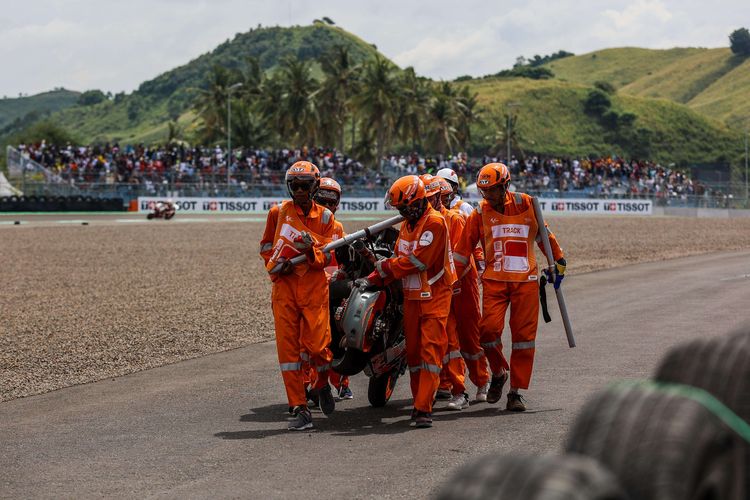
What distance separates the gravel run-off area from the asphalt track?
109 centimetres

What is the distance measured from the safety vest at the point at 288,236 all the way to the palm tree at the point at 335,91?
81286mm

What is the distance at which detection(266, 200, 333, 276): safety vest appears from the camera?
887cm

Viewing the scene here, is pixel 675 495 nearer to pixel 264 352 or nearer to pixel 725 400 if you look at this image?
pixel 725 400

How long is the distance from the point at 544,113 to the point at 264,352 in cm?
14474

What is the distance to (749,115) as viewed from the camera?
170 m

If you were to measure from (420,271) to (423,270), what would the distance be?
34 millimetres

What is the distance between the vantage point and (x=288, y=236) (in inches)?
353

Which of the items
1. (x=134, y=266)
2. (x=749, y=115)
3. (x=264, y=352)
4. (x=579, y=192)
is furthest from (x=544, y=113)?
(x=264, y=352)

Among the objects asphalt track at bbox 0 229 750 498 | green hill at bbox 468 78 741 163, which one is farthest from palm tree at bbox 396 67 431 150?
asphalt track at bbox 0 229 750 498

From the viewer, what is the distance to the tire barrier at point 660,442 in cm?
302

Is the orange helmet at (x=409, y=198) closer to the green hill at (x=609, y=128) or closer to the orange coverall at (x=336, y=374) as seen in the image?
the orange coverall at (x=336, y=374)

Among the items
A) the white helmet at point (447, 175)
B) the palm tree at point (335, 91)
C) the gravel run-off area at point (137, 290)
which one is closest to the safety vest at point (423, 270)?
the white helmet at point (447, 175)

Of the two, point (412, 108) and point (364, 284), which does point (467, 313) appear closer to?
point (364, 284)

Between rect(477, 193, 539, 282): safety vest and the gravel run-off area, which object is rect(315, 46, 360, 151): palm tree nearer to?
the gravel run-off area
